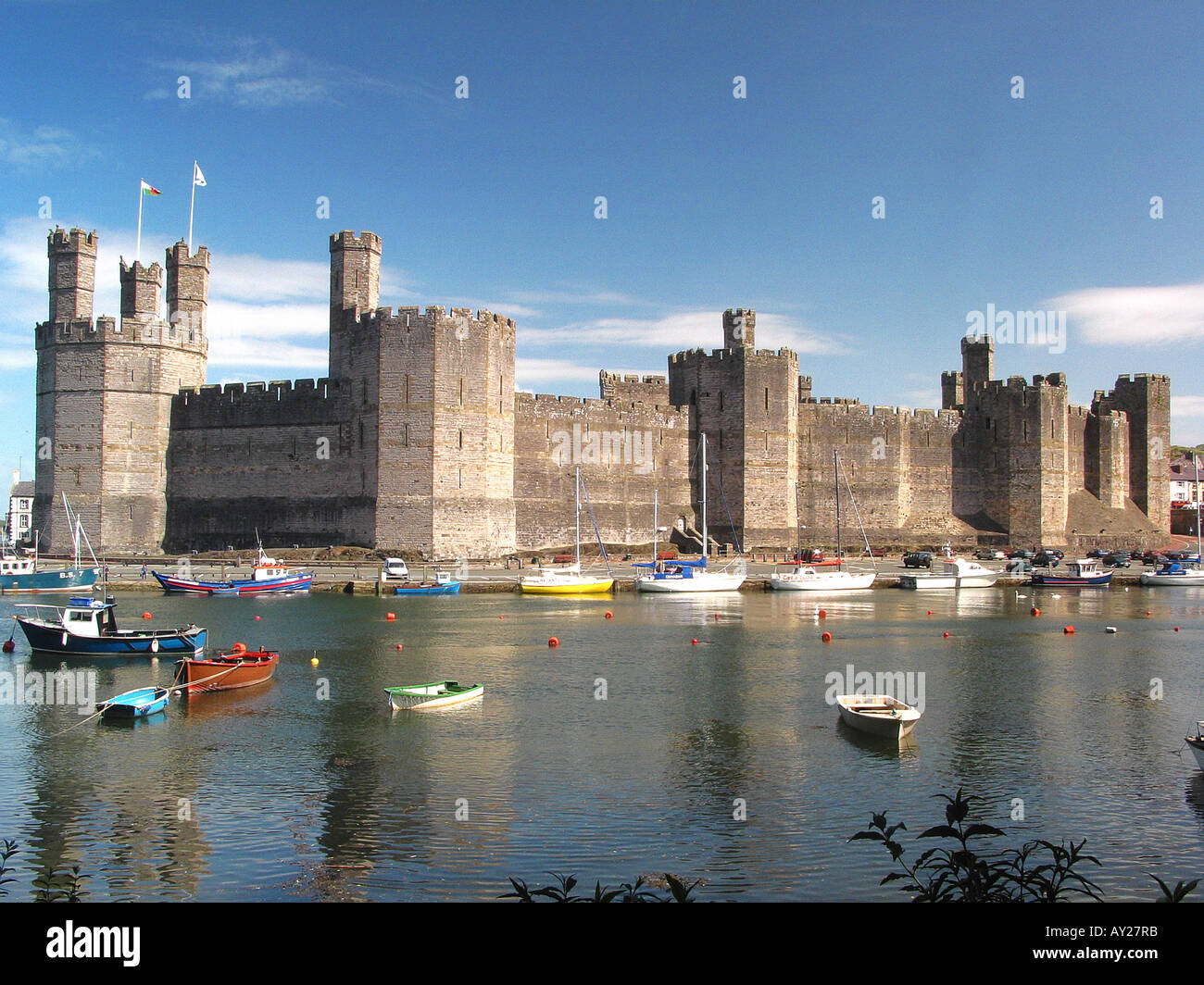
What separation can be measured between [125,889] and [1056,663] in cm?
2198

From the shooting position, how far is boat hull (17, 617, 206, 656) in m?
25.0

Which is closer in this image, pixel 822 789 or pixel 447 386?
pixel 822 789

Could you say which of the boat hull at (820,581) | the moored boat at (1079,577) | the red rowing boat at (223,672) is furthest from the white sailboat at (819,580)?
the red rowing boat at (223,672)

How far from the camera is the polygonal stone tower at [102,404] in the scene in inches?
1843

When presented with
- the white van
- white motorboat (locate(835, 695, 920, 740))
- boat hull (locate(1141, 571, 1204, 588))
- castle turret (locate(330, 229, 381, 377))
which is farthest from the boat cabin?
boat hull (locate(1141, 571, 1204, 588))

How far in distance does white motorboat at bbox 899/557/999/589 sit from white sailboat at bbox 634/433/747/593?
24.2 ft

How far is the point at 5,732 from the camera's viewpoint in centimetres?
1780

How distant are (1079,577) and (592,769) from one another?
38.6 meters

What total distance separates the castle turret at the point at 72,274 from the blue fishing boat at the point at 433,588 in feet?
70.6

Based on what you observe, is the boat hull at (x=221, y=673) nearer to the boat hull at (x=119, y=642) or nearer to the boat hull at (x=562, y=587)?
the boat hull at (x=119, y=642)

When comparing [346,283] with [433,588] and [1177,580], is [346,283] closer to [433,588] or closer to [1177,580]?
[433,588]

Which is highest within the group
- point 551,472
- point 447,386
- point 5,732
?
point 447,386
